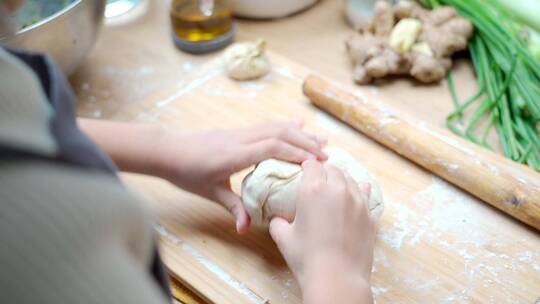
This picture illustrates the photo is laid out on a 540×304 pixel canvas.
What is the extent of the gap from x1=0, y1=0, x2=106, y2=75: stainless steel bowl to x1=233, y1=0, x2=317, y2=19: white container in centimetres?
31

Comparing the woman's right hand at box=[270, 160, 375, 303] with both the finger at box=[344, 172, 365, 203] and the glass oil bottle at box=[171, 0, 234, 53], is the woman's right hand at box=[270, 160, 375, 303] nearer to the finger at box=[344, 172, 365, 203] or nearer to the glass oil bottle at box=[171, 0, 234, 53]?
the finger at box=[344, 172, 365, 203]

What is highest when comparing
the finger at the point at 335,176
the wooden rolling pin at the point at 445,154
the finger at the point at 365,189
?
the finger at the point at 335,176

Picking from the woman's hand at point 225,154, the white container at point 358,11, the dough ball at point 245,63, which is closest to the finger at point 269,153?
the woman's hand at point 225,154

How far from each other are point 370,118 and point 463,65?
30cm

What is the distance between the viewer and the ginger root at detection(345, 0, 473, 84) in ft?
3.37

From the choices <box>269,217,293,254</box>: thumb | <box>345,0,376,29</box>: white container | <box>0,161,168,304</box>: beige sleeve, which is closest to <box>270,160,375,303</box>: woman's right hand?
<box>269,217,293,254</box>: thumb

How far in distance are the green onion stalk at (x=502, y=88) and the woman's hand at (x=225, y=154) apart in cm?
30

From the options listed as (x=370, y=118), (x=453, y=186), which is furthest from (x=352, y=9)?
(x=453, y=186)

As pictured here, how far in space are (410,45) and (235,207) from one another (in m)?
0.47

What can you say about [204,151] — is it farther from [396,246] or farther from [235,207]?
[396,246]

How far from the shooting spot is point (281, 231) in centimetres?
70

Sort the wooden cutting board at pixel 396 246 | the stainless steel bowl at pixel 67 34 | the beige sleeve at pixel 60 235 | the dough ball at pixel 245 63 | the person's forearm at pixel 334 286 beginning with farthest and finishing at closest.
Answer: the dough ball at pixel 245 63
the stainless steel bowl at pixel 67 34
the wooden cutting board at pixel 396 246
the person's forearm at pixel 334 286
the beige sleeve at pixel 60 235

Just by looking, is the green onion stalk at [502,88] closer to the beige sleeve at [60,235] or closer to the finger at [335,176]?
the finger at [335,176]

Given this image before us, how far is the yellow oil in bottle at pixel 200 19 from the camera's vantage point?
1.12 meters
